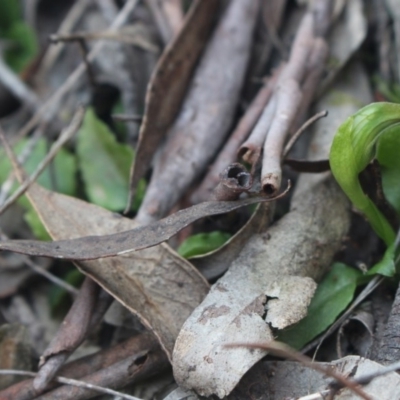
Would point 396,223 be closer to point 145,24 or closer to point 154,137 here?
point 154,137

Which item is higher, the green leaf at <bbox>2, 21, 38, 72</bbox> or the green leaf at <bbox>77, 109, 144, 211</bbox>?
the green leaf at <bbox>2, 21, 38, 72</bbox>

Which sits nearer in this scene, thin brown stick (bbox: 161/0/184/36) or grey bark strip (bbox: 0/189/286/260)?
grey bark strip (bbox: 0/189/286/260)

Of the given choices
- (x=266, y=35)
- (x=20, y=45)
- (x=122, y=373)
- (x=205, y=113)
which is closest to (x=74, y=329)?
(x=122, y=373)

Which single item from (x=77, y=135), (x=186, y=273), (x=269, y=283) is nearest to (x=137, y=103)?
(x=77, y=135)

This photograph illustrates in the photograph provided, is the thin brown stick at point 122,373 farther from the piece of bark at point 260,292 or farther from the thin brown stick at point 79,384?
the piece of bark at point 260,292

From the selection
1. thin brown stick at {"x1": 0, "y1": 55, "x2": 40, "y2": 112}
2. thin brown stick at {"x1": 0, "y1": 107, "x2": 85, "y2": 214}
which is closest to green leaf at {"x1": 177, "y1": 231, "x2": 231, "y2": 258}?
thin brown stick at {"x1": 0, "y1": 107, "x2": 85, "y2": 214}

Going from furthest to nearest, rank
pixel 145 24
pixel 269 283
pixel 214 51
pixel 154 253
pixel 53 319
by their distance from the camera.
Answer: pixel 145 24 → pixel 214 51 → pixel 53 319 → pixel 154 253 → pixel 269 283

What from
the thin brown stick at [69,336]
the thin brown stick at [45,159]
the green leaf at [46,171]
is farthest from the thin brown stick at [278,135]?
the green leaf at [46,171]

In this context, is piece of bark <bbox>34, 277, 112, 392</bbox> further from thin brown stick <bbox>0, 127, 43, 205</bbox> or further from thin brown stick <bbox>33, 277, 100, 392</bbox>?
thin brown stick <bbox>0, 127, 43, 205</bbox>
